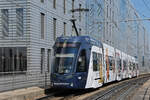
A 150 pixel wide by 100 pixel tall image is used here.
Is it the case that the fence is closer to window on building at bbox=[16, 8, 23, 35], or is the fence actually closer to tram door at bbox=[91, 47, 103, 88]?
window on building at bbox=[16, 8, 23, 35]

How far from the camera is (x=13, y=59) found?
1903 centimetres

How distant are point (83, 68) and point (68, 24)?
12.7 m

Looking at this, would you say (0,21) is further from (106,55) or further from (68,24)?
(68,24)

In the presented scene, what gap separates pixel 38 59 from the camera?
21953mm

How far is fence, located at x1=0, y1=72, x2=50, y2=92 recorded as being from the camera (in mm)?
16391

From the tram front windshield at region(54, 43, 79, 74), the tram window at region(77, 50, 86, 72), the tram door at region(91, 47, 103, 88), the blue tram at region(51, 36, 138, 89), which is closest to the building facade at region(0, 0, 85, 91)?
the tram front windshield at region(54, 43, 79, 74)

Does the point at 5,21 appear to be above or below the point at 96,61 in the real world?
above

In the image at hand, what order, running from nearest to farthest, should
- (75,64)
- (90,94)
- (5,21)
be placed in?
(75,64) < (90,94) < (5,21)

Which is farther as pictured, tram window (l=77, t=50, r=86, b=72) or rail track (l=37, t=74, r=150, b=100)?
tram window (l=77, t=50, r=86, b=72)

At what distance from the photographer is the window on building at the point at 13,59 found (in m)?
17.9

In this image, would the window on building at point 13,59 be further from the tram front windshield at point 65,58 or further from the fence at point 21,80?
the tram front windshield at point 65,58

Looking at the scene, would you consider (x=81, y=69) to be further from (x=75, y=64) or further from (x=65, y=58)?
(x=65, y=58)

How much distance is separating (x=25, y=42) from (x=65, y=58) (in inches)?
211

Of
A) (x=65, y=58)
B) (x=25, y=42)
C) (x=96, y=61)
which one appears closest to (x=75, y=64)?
(x=65, y=58)
